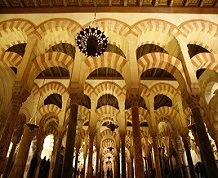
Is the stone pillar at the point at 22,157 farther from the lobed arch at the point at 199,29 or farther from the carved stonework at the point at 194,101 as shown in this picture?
the lobed arch at the point at 199,29

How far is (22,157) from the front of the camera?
668 centimetres

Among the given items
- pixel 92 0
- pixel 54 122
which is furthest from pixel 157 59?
pixel 54 122

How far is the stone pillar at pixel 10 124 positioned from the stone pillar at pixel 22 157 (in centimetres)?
253

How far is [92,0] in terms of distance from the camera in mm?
6062

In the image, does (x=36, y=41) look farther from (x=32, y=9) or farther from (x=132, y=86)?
(x=132, y=86)

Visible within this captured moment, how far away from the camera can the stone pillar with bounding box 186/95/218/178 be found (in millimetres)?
3980

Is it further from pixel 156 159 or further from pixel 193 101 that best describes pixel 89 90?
pixel 193 101

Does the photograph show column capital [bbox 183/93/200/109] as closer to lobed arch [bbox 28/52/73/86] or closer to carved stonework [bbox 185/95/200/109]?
carved stonework [bbox 185/95/200/109]

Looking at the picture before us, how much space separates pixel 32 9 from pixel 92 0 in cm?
201

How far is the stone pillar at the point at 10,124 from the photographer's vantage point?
4.13 metres

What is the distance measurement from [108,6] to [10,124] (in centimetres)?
459

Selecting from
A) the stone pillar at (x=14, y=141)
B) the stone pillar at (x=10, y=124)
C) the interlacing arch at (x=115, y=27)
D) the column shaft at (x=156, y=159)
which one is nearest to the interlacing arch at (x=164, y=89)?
the column shaft at (x=156, y=159)

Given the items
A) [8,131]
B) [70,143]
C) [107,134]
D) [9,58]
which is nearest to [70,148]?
[70,143]

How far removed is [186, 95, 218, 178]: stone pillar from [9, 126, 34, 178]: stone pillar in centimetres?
572
